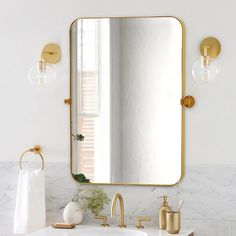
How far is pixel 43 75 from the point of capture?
11.8ft

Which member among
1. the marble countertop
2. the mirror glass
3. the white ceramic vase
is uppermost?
the mirror glass

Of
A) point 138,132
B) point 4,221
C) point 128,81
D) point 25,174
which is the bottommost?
point 4,221

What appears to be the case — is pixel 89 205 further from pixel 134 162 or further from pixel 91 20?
pixel 91 20

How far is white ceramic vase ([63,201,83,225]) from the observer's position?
11.3 ft

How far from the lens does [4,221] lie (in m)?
3.71

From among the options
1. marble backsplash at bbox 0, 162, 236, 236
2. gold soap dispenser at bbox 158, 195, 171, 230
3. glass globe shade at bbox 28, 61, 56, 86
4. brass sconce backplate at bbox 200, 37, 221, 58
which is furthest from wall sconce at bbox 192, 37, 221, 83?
glass globe shade at bbox 28, 61, 56, 86

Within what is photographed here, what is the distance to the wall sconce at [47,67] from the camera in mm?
3594

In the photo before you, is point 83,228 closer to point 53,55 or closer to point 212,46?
point 53,55

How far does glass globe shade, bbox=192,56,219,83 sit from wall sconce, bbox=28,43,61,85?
744 millimetres

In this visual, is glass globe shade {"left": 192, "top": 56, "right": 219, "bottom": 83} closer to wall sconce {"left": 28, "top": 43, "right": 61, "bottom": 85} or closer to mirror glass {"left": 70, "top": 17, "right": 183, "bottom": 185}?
mirror glass {"left": 70, "top": 17, "right": 183, "bottom": 185}

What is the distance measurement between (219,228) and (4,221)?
117cm

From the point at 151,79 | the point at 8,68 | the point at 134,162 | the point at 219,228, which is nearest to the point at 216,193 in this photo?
the point at 219,228

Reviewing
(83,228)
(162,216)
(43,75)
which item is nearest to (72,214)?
(83,228)

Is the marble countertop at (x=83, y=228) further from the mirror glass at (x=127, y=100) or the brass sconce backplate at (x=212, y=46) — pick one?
the brass sconce backplate at (x=212, y=46)
